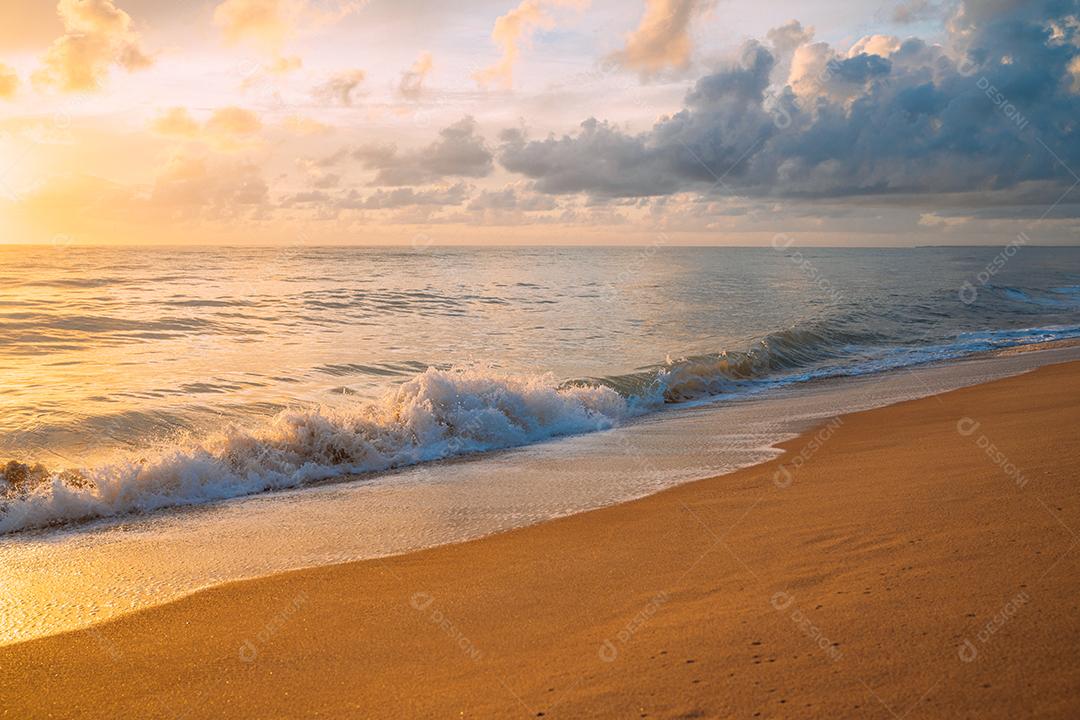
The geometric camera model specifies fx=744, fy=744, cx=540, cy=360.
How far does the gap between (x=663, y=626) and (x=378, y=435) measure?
7.17 m

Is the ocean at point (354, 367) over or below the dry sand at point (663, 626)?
below

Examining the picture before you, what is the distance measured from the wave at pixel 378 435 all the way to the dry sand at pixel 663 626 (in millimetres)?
3539

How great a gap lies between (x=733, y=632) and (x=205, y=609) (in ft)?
11.7

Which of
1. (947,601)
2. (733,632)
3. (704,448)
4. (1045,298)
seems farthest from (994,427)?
(1045,298)

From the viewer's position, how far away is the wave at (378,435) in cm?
818

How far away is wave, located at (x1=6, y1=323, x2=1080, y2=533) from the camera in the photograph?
322 inches

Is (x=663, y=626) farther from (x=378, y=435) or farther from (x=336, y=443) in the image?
(x=378, y=435)

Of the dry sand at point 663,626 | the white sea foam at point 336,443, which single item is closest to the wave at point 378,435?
the white sea foam at point 336,443

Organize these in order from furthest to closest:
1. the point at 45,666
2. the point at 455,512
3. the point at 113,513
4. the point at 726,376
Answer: the point at 726,376
the point at 113,513
the point at 455,512
the point at 45,666

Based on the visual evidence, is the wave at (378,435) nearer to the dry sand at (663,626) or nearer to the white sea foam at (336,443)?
the white sea foam at (336,443)

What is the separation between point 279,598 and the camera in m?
5.27

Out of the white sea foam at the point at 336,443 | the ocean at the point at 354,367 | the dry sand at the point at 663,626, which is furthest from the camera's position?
the ocean at the point at 354,367

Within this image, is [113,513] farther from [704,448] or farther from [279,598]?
[704,448]

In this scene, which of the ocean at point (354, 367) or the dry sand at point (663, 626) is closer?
the dry sand at point (663, 626)
